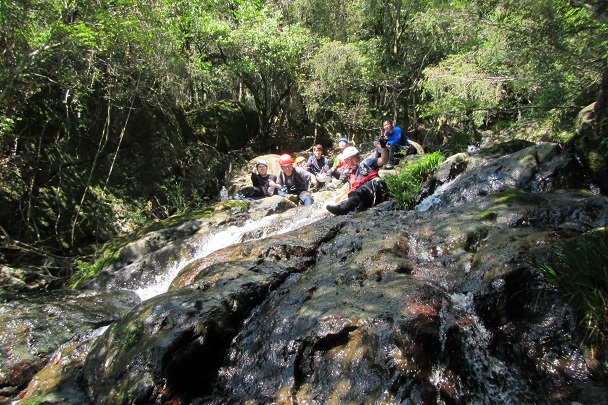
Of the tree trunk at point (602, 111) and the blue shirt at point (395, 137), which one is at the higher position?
the tree trunk at point (602, 111)

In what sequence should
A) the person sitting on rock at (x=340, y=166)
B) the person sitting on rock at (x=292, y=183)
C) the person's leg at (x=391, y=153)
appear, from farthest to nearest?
the person sitting on rock at (x=340, y=166), the person's leg at (x=391, y=153), the person sitting on rock at (x=292, y=183)

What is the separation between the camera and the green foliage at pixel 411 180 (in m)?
7.80

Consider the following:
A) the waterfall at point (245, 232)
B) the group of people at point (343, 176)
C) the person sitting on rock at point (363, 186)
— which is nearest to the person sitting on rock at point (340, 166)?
the group of people at point (343, 176)

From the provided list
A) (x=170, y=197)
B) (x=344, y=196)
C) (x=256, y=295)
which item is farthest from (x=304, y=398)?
(x=170, y=197)

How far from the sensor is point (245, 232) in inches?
307

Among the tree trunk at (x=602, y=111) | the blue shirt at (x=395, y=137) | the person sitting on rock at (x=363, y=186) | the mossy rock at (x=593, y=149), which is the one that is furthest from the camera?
the blue shirt at (x=395, y=137)

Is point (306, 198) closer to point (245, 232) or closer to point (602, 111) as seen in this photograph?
point (245, 232)

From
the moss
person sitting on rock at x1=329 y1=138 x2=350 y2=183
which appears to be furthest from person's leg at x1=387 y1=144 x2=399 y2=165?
the moss

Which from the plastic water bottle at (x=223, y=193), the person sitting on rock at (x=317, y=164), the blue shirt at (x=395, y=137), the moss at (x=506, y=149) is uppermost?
the moss at (x=506, y=149)

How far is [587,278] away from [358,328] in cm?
186

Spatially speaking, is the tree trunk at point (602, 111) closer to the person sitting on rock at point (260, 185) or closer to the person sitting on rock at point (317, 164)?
the person sitting on rock at point (260, 185)

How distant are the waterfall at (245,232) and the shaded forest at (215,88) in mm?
2891

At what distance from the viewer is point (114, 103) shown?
402 inches

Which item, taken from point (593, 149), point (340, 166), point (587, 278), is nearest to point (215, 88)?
point (340, 166)
